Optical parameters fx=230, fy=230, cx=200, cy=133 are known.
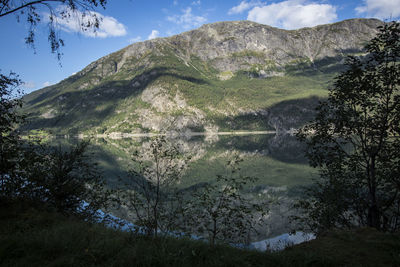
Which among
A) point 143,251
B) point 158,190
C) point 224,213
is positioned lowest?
point 143,251

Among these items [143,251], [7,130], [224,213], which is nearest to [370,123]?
[224,213]

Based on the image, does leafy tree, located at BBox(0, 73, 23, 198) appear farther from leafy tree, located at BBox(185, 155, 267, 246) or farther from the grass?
leafy tree, located at BBox(185, 155, 267, 246)

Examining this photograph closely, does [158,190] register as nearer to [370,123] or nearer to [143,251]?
[143,251]

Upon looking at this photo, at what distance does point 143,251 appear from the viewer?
4.99m

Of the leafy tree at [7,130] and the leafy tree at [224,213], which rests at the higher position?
the leafy tree at [7,130]

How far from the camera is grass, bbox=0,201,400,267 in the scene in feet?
15.6

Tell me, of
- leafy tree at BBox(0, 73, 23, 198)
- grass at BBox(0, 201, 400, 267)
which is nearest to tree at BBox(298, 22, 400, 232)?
grass at BBox(0, 201, 400, 267)

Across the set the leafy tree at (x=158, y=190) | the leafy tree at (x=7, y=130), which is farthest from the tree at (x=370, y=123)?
the leafy tree at (x=7, y=130)

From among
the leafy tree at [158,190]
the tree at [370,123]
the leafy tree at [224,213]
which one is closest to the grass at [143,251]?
the leafy tree at [224,213]

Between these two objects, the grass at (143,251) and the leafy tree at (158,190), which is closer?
the grass at (143,251)

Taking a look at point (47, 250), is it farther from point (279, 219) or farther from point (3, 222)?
point (279, 219)

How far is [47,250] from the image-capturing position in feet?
16.7

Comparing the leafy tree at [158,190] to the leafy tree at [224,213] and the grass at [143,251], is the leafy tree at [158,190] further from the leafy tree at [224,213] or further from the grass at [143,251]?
the grass at [143,251]

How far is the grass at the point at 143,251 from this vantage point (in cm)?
477
